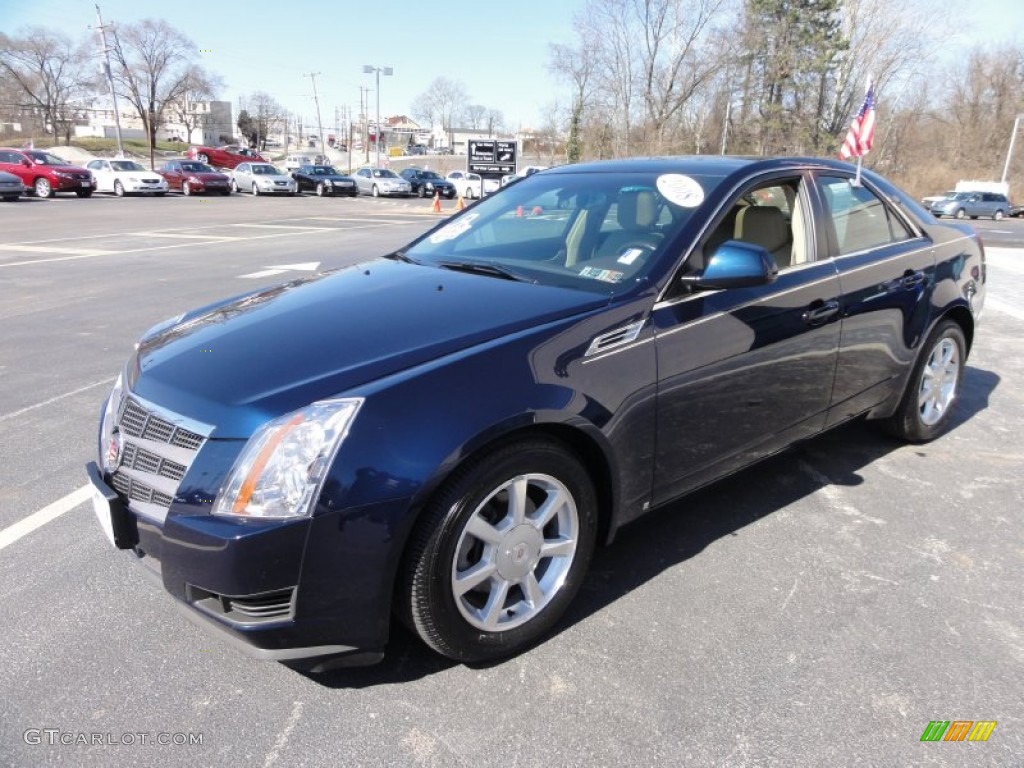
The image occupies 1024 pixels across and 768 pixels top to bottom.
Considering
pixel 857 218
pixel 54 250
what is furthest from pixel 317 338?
pixel 54 250

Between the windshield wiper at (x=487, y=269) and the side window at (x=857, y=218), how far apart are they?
5.56 feet

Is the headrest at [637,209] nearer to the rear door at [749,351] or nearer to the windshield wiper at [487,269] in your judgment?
the rear door at [749,351]

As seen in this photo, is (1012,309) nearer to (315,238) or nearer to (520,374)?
(520,374)

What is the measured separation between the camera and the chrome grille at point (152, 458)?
2.20 metres

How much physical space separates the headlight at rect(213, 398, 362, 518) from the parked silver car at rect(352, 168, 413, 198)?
3948 centimetres

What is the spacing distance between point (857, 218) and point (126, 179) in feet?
117

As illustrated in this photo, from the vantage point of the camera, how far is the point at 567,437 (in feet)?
8.34

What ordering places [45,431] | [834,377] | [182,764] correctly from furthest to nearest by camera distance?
[45,431], [834,377], [182,764]

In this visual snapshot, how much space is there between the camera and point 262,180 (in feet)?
123

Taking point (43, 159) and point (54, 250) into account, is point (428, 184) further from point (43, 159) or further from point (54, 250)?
point (54, 250)

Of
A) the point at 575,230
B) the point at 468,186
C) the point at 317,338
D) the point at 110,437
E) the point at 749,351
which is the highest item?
the point at 468,186

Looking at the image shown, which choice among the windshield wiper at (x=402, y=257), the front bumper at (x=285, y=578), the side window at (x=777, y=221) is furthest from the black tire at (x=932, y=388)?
the front bumper at (x=285, y=578)

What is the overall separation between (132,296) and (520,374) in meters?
8.02

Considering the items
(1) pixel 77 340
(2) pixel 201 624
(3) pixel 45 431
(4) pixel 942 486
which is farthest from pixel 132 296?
(4) pixel 942 486
